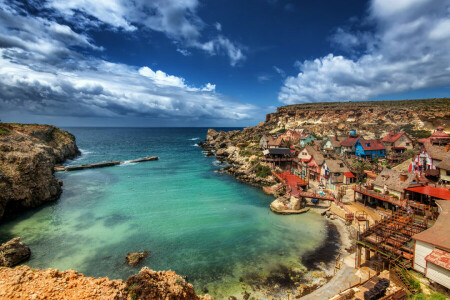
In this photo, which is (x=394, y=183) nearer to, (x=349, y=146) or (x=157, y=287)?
(x=349, y=146)

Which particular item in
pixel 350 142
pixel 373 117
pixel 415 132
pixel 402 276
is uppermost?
pixel 373 117

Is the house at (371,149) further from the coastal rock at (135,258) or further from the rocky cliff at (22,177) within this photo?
the rocky cliff at (22,177)

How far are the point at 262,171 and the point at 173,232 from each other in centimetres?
3130

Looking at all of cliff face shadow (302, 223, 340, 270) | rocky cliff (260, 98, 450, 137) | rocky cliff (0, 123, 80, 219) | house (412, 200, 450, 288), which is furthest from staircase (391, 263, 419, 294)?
rocky cliff (260, 98, 450, 137)

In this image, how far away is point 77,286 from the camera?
28.9 ft

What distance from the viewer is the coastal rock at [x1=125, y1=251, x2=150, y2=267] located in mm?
22422

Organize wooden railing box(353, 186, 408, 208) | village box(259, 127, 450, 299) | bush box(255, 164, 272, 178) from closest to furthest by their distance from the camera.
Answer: village box(259, 127, 450, 299)
wooden railing box(353, 186, 408, 208)
bush box(255, 164, 272, 178)

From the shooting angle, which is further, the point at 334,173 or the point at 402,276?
the point at 334,173

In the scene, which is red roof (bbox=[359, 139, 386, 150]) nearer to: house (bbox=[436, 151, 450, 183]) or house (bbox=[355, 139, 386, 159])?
house (bbox=[355, 139, 386, 159])

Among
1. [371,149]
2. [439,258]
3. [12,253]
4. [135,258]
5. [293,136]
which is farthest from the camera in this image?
[293,136]

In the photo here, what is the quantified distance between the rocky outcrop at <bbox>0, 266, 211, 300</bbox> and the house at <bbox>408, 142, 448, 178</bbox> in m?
41.7

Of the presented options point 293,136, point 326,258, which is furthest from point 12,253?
point 293,136

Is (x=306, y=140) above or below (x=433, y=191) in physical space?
above

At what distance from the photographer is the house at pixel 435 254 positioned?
15.0 metres
